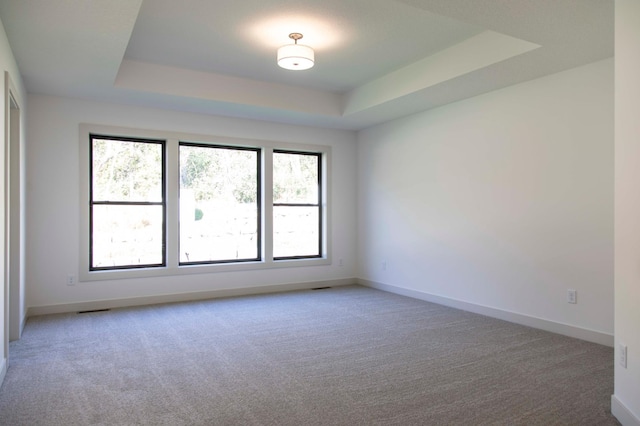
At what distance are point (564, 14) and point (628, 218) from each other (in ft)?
5.10

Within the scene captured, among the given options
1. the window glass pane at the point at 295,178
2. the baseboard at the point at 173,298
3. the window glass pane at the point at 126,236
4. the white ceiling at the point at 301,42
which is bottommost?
the baseboard at the point at 173,298

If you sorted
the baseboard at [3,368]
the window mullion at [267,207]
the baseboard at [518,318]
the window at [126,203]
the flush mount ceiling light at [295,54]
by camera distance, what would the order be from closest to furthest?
the baseboard at [3,368], the baseboard at [518,318], the flush mount ceiling light at [295,54], the window at [126,203], the window mullion at [267,207]

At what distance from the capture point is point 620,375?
248 cm

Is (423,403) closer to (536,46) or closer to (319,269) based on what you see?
(536,46)

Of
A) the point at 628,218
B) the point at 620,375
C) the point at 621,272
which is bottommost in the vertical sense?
the point at 620,375

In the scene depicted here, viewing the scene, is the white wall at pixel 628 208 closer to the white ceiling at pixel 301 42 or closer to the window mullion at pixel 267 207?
the white ceiling at pixel 301 42

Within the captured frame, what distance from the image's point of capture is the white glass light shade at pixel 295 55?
4.06 m

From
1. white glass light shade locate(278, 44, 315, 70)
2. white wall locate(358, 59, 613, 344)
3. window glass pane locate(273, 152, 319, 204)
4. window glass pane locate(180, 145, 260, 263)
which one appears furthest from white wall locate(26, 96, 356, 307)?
white wall locate(358, 59, 613, 344)

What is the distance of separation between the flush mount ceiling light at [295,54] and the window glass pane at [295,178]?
8.35 ft

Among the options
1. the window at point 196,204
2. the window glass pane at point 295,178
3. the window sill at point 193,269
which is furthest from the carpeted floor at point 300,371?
the window glass pane at point 295,178

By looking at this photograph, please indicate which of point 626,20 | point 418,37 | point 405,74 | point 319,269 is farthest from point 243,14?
point 319,269

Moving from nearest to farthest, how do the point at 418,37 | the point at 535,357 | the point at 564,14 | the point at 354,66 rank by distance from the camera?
the point at 564,14, the point at 535,357, the point at 418,37, the point at 354,66

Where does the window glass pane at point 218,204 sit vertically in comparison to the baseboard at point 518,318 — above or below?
above

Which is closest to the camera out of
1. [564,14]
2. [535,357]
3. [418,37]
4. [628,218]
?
[628,218]
